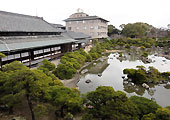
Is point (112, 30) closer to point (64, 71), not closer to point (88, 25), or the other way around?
point (88, 25)

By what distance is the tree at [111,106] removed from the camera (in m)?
5.92

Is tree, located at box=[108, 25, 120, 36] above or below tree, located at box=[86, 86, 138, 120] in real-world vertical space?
above

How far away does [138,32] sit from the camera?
53.5m

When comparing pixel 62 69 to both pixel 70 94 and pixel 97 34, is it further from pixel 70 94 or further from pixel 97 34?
pixel 97 34

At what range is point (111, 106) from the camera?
610cm

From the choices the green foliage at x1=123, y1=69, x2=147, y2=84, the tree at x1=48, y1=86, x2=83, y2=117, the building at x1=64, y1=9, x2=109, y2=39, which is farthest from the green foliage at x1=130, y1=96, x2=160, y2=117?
the building at x1=64, y1=9, x2=109, y2=39

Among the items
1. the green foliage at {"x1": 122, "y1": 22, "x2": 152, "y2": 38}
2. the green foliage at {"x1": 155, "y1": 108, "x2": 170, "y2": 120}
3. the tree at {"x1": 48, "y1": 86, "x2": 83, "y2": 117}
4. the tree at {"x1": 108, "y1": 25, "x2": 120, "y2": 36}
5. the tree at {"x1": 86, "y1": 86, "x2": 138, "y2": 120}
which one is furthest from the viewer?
the tree at {"x1": 108, "y1": 25, "x2": 120, "y2": 36}

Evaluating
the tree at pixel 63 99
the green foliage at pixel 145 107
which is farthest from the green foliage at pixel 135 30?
the tree at pixel 63 99

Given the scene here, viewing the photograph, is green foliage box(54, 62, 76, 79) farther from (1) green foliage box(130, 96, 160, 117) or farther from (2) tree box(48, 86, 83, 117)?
(1) green foliage box(130, 96, 160, 117)

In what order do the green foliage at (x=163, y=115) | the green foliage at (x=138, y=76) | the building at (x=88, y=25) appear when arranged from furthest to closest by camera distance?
the building at (x=88, y=25) → the green foliage at (x=138, y=76) → the green foliage at (x=163, y=115)

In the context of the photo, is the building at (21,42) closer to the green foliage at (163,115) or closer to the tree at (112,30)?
the green foliage at (163,115)

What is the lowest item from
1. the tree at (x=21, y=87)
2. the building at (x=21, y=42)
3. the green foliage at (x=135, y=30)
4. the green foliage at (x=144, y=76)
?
the green foliage at (x=144, y=76)

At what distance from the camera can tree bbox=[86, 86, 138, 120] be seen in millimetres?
5922

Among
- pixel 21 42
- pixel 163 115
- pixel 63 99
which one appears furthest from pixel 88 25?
pixel 163 115
